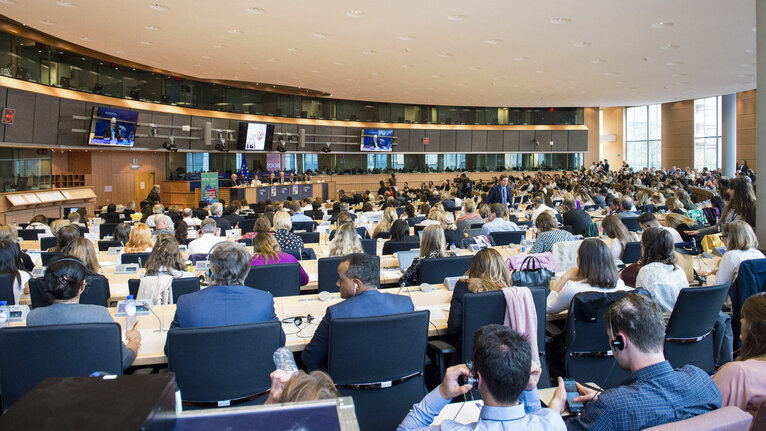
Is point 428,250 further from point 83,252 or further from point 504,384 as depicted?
point 504,384

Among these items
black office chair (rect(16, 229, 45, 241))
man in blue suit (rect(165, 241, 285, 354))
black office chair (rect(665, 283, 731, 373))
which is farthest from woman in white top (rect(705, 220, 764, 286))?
black office chair (rect(16, 229, 45, 241))

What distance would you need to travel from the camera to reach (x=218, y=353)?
2.97m

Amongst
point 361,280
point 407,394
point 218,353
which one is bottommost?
point 407,394

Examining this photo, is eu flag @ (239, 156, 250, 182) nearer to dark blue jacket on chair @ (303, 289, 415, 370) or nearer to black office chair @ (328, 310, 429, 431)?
dark blue jacket on chair @ (303, 289, 415, 370)

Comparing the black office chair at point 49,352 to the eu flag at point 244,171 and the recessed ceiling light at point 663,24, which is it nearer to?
the recessed ceiling light at point 663,24

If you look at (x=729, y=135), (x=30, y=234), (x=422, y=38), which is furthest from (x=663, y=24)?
(x=729, y=135)

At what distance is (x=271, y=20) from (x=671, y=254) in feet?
28.0

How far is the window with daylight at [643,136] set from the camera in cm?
3322

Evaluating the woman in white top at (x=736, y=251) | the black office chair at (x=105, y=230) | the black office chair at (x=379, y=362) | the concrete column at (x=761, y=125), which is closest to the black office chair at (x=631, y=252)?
the concrete column at (x=761, y=125)

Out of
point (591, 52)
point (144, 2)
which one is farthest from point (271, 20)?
point (591, 52)

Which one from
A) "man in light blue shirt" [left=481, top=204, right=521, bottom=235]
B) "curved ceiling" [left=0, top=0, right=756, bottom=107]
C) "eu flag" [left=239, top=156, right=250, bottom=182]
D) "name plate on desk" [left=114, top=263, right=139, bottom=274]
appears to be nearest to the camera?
"name plate on desk" [left=114, top=263, right=139, bottom=274]

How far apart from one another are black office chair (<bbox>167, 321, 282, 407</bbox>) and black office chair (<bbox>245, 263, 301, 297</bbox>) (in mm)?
2197

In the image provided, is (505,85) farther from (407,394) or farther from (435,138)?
(407,394)

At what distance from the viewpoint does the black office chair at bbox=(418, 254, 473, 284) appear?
18.1 ft
